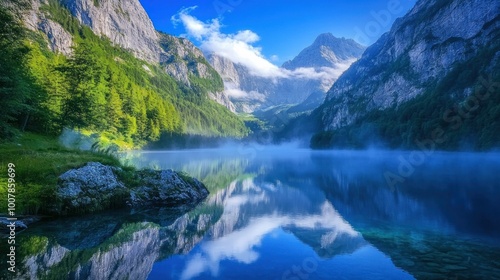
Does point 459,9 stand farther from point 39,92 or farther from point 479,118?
point 39,92

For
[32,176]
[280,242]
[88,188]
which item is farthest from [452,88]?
[32,176]

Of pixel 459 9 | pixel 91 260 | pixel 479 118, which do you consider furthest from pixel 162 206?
pixel 459 9

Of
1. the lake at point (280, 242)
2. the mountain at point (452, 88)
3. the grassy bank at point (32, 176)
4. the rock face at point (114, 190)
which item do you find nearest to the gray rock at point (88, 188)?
the rock face at point (114, 190)

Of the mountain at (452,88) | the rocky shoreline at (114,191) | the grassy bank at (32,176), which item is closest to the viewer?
the grassy bank at (32,176)

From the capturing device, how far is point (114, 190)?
23375 mm

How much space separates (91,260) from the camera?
12.6 m

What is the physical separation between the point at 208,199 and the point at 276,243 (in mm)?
13214

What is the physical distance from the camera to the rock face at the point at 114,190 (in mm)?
20514

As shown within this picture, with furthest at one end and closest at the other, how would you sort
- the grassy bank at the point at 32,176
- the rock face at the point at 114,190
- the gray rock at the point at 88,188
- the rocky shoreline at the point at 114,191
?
the rock face at the point at 114,190 < the gray rock at the point at 88,188 < the rocky shoreline at the point at 114,191 < the grassy bank at the point at 32,176

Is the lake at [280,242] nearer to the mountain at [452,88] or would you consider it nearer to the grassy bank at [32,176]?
the grassy bank at [32,176]

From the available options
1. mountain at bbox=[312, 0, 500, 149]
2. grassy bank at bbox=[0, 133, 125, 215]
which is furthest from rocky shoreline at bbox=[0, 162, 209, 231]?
mountain at bbox=[312, 0, 500, 149]

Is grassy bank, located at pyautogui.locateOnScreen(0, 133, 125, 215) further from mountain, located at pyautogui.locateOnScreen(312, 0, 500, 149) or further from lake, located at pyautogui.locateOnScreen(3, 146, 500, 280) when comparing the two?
mountain, located at pyautogui.locateOnScreen(312, 0, 500, 149)

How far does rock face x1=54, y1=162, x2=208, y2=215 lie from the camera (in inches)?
808

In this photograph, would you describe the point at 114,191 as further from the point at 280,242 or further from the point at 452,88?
the point at 452,88
